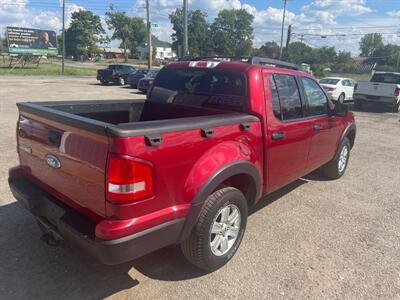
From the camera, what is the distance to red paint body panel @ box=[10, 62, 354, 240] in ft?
7.77

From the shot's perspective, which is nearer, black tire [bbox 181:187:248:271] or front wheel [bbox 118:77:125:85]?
black tire [bbox 181:187:248:271]

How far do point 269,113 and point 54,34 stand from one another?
164 feet

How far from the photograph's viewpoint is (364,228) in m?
4.16

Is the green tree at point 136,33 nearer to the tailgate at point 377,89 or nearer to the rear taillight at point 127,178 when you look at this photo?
the tailgate at point 377,89

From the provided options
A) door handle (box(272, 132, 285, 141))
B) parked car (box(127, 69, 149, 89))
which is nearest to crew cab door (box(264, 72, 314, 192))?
door handle (box(272, 132, 285, 141))

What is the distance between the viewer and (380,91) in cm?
1598

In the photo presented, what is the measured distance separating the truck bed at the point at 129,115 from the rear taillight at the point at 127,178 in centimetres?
19

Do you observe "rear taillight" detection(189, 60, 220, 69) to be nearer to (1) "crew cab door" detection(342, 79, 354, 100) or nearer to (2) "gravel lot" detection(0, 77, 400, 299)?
(2) "gravel lot" detection(0, 77, 400, 299)

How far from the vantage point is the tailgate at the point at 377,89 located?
1568cm

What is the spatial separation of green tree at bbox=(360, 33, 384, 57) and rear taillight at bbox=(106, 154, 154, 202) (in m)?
145

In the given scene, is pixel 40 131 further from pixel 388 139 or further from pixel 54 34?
pixel 54 34

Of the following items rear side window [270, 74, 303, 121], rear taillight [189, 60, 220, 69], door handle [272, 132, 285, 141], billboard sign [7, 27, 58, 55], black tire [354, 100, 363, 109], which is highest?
billboard sign [7, 27, 58, 55]

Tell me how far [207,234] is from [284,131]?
4.97ft

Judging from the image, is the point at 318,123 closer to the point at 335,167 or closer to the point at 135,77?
the point at 335,167
